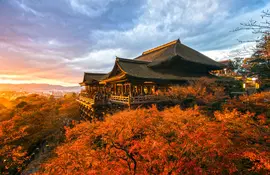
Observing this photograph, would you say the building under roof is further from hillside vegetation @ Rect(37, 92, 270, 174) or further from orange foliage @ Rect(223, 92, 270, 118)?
orange foliage @ Rect(223, 92, 270, 118)

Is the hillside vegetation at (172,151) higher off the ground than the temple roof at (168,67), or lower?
lower

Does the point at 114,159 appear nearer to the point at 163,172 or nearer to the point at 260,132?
the point at 163,172

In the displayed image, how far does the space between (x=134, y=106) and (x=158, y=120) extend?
5098 mm

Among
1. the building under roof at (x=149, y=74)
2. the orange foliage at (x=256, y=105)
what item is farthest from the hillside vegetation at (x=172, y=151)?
the building under roof at (x=149, y=74)

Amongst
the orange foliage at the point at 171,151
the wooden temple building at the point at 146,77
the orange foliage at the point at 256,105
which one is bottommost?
the orange foliage at the point at 171,151

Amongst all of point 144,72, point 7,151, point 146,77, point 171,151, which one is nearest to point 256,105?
point 171,151

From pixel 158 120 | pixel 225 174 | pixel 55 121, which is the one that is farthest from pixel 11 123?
pixel 225 174

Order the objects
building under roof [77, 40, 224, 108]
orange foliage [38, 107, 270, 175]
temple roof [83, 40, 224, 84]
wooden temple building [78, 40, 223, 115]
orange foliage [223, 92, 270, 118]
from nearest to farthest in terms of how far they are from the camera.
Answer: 1. orange foliage [38, 107, 270, 175]
2. orange foliage [223, 92, 270, 118]
3. wooden temple building [78, 40, 223, 115]
4. building under roof [77, 40, 224, 108]
5. temple roof [83, 40, 224, 84]

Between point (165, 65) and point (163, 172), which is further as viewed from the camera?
point (165, 65)

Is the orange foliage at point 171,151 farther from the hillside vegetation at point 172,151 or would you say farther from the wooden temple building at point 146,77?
the wooden temple building at point 146,77

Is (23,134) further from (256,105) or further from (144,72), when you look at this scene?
(256,105)

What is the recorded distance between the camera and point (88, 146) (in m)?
6.30

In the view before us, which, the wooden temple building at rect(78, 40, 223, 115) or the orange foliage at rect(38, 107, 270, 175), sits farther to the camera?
the wooden temple building at rect(78, 40, 223, 115)

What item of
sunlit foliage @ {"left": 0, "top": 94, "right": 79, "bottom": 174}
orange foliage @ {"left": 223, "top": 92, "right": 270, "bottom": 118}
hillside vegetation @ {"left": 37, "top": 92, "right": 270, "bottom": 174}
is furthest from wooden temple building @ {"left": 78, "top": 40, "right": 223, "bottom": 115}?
orange foliage @ {"left": 223, "top": 92, "right": 270, "bottom": 118}
